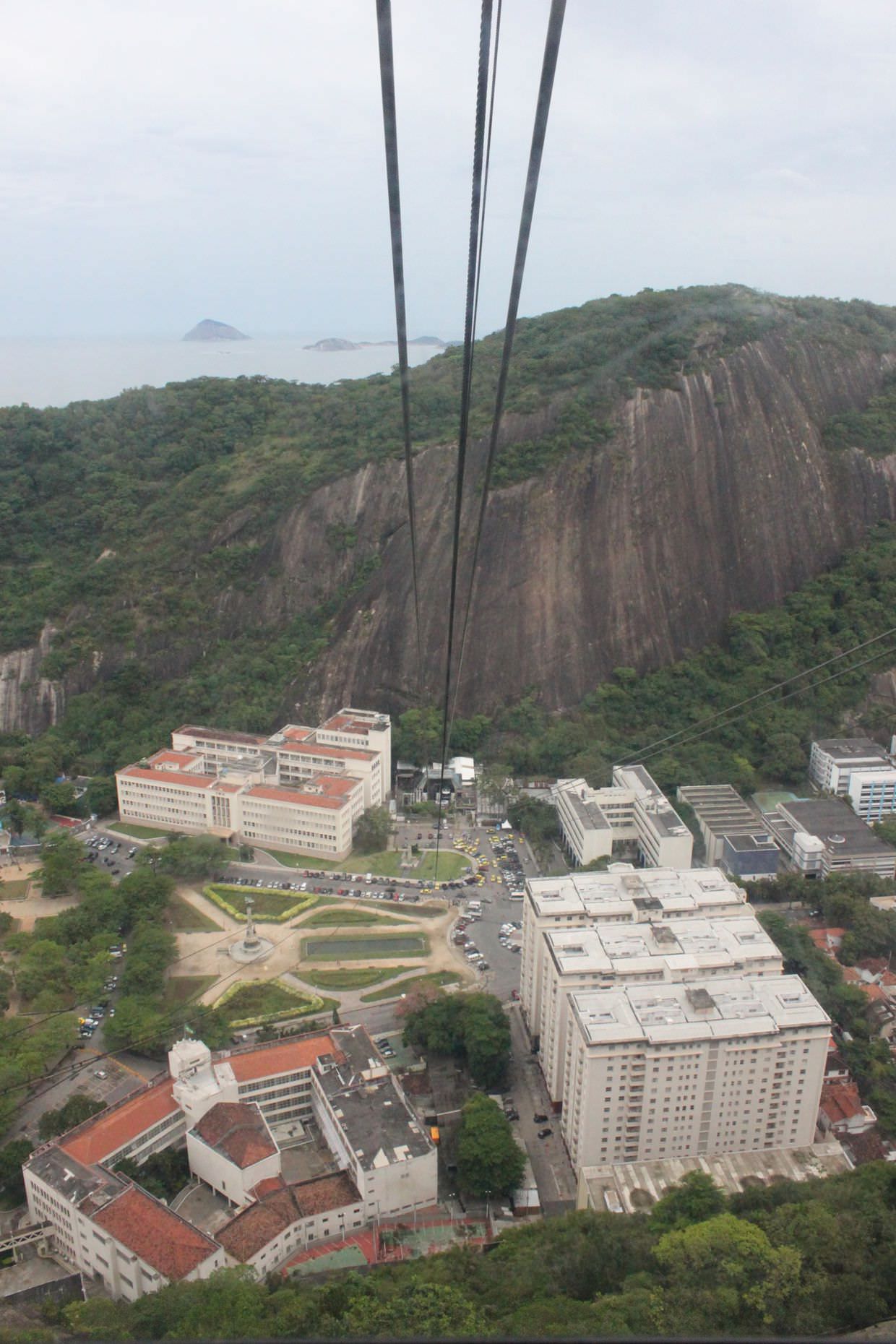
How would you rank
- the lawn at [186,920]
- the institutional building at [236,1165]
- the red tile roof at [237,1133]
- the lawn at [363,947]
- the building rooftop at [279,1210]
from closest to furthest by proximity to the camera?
the institutional building at [236,1165] → the building rooftop at [279,1210] → the red tile roof at [237,1133] → the lawn at [363,947] → the lawn at [186,920]

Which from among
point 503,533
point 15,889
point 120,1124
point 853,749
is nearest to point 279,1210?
point 120,1124

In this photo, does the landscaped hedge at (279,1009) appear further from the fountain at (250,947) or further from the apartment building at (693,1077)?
the apartment building at (693,1077)

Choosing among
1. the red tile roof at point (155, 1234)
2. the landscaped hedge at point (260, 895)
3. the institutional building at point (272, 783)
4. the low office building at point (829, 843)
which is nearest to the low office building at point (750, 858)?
Answer: the low office building at point (829, 843)

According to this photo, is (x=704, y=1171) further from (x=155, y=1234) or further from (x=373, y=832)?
(x=373, y=832)

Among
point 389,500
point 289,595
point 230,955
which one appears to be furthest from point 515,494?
point 230,955

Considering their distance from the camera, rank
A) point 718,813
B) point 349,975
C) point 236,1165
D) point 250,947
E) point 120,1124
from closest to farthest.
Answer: point 236,1165 < point 120,1124 < point 349,975 < point 250,947 < point 718,813

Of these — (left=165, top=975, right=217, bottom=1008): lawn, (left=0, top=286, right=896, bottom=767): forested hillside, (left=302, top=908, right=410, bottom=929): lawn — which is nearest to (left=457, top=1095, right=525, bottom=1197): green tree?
(left=165, top=975, right=217, bottom=1008): lawn

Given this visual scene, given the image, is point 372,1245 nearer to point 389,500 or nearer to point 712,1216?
point 712,1216
